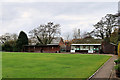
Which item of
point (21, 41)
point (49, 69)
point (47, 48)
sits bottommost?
point (49, 69)

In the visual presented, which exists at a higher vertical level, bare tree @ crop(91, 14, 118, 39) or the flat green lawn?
bare tree @ crop(91, 14, 118, 39)

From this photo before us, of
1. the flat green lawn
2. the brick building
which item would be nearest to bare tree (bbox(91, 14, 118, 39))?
the brick building

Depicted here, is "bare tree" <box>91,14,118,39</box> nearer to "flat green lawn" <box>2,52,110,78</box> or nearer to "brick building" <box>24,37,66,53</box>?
"brick building" <box>24,37,66,53</box>

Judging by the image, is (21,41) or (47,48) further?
(21,41)

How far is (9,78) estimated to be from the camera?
826cm

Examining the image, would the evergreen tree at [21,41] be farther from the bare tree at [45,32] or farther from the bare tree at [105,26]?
the bare tree at [105,26]

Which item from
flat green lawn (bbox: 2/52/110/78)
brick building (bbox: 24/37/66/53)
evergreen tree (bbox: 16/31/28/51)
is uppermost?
evergreen tree (bbox: 16/31/28/51)

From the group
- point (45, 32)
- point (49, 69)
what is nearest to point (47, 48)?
point (45, 32)

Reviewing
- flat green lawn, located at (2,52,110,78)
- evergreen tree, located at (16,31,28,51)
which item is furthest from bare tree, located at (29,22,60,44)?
flat green lawn, located at (2,52,110,78)

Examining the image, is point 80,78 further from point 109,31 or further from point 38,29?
point 38,29

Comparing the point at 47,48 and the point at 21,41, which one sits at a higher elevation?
the point at 21,41

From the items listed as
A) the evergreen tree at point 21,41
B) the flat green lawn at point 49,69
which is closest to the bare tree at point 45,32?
the evergreen tree at point 21,41

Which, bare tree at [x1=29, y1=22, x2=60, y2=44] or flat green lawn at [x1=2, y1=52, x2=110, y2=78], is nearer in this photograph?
flat green lawn at [x1=2, y1=52, x2=110, y2=78]

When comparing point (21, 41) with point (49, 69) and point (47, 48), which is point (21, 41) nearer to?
point (47, 48)
